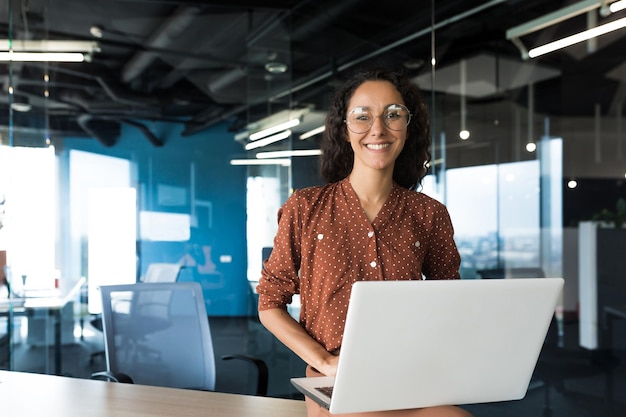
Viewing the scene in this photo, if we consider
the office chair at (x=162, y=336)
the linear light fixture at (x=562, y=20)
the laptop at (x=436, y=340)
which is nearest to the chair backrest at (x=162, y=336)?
the office chair at (x=162, y=336)

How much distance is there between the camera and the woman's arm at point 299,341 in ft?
5.19

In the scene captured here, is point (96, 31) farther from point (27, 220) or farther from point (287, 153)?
point (287, 153)

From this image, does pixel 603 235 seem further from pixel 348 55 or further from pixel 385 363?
pixel 385 363

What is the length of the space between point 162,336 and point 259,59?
93.8 inches

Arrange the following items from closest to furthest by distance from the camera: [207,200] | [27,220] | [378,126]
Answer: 1. [378,126]
2. [27,220]
3. [207,200]

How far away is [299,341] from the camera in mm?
1658

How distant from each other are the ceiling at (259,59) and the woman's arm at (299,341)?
125 inches

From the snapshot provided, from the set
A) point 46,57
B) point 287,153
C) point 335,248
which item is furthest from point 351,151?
point 46,57

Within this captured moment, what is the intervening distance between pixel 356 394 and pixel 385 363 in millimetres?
79

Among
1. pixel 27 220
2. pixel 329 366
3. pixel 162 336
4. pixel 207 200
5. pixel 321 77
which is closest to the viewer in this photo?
pixel 329 366

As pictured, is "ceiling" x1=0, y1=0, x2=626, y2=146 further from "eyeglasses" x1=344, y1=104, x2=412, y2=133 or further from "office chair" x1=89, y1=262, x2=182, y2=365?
"eyeglasses" x1=344, y1=104, x2=412, y2=133

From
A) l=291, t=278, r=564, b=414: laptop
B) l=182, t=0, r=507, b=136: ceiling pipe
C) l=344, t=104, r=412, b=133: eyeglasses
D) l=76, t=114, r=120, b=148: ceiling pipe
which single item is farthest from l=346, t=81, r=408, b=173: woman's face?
l=76, t=114, r=120, b=148: ceiling pipe

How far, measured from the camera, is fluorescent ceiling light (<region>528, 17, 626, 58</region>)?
4386 mm

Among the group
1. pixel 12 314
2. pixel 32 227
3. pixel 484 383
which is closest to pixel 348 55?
pixel 32 227
